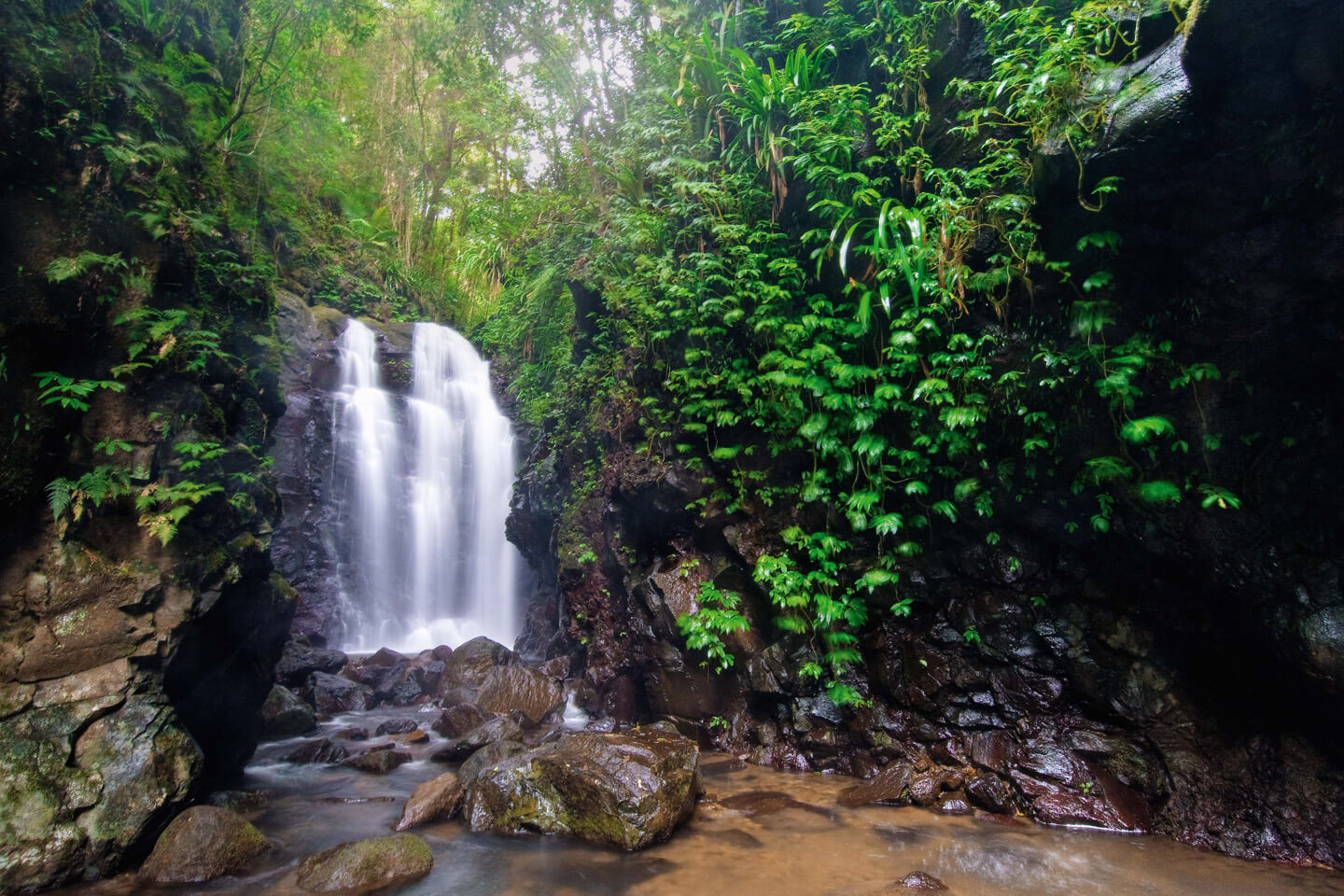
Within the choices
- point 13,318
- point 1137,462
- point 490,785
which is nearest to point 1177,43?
point 1137,462

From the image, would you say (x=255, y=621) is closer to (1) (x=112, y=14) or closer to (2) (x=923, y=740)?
(1) (x=112, y=14)

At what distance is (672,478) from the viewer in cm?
694

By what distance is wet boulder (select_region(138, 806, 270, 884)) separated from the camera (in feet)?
13.0

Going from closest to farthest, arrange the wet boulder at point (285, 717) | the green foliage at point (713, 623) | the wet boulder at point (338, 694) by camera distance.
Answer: the green foliage at point (713, 623), the wet boulder at point (285, 717), the wet boulder at point (338, 694)

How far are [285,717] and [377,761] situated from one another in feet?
6.17

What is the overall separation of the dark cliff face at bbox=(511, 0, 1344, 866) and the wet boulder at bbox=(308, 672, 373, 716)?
6225mm

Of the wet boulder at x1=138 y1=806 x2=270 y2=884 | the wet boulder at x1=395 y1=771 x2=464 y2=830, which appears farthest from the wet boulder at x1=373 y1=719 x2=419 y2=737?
the wet boulder at x1=138 y1=806 x2=270 y2=884

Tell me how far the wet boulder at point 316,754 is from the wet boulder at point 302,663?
2140 millimetres

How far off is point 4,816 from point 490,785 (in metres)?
2.90

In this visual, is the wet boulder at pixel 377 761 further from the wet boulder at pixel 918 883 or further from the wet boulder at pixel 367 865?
the wet boulder at pixel 918 883

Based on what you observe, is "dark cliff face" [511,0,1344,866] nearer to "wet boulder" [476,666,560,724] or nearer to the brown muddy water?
the brown muddy water

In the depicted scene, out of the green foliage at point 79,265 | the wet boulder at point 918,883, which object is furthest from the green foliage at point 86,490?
the wet boulder at point 918,883

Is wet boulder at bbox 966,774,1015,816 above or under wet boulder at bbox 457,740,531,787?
above

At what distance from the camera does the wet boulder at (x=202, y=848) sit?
397 centimetres
